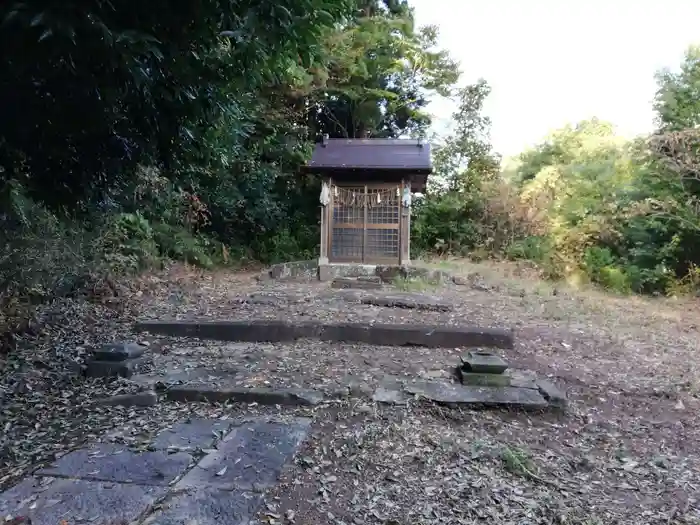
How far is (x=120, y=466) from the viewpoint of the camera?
244 cm

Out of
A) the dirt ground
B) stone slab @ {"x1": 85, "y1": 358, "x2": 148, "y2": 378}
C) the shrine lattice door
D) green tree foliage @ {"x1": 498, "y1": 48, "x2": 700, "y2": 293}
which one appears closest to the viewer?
the dirt ground

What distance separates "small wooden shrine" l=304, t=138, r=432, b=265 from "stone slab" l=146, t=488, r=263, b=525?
8.52m

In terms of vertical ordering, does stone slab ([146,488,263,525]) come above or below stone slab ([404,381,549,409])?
below

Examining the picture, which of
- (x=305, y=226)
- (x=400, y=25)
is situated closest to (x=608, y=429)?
(x=305, y=226)

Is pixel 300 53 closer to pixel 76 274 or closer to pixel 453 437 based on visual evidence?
pixel 453 437

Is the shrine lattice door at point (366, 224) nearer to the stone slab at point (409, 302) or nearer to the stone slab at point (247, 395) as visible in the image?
the stone slab at point (409, 302)

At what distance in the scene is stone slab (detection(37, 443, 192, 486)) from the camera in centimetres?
233

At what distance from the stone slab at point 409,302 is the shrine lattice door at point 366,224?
3.62m

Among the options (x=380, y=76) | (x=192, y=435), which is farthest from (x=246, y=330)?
(x=380, y=76)

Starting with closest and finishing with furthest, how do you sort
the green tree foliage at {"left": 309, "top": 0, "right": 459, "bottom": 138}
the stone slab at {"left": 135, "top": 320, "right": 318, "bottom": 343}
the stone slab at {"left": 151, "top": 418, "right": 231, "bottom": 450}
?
1. the stone slab at {"left": 151, "top": 418, "right": 231, "bottom": 450}
2. the stone slab at {"left": 135, "top": 320, "right": 318, "bottom": 343}
3. the green tree foliage at {"left": 309, "top": 0, "right": 459, "bottom": 138}

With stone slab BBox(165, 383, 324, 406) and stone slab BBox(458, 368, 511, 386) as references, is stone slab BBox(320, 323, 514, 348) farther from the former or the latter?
stone slab BBox(165, 383, 324, 406)

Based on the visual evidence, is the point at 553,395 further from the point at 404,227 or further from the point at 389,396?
the point at 404,227

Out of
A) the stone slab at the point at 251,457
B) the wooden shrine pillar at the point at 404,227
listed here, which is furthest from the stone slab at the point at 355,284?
the stone slab at the point at 251,457

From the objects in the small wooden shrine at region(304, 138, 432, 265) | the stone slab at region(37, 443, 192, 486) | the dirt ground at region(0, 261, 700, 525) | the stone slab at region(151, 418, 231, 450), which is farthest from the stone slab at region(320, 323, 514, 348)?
the small wooden shrine at region(304, 138, 432, 265)
